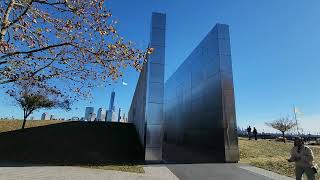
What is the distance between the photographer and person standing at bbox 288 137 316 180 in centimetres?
671

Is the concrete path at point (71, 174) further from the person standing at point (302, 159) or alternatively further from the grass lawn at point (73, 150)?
the person standing at point (302, 159)

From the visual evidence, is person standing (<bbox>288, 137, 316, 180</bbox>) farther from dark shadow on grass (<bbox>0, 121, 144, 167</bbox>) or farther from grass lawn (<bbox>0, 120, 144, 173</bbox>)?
dark shadow on grass (<bbox>0, 121, 144, 167</bbox>)

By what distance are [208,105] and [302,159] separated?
443 inches

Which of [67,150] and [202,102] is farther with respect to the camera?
[202,102]

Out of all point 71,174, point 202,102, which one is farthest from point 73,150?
point 202,102

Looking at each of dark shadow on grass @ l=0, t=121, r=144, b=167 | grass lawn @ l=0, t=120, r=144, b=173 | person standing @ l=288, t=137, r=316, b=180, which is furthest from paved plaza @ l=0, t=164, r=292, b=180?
person standing @ l=288, t=137, r=316, b=180

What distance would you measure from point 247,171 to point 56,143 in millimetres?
13169

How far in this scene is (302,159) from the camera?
268 inches

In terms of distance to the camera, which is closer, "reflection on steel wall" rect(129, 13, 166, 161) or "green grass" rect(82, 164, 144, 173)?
"green grass" rect(82, 164, 144, 173)

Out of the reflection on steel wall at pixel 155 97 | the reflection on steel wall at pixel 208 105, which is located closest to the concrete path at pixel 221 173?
the reflection on steel wall at pixel 155 97

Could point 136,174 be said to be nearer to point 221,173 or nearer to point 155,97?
point 221,173

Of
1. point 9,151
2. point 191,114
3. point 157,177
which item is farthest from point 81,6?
point 191,114

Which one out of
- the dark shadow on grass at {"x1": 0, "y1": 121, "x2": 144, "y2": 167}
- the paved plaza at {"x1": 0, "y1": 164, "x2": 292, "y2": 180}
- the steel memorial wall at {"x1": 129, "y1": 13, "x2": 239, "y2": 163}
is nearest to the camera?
the paved plaza at {"x1": 0, "y1": 164, "x2": 292, "y2": 180}

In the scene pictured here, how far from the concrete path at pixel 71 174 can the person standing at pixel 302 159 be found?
417 cm
